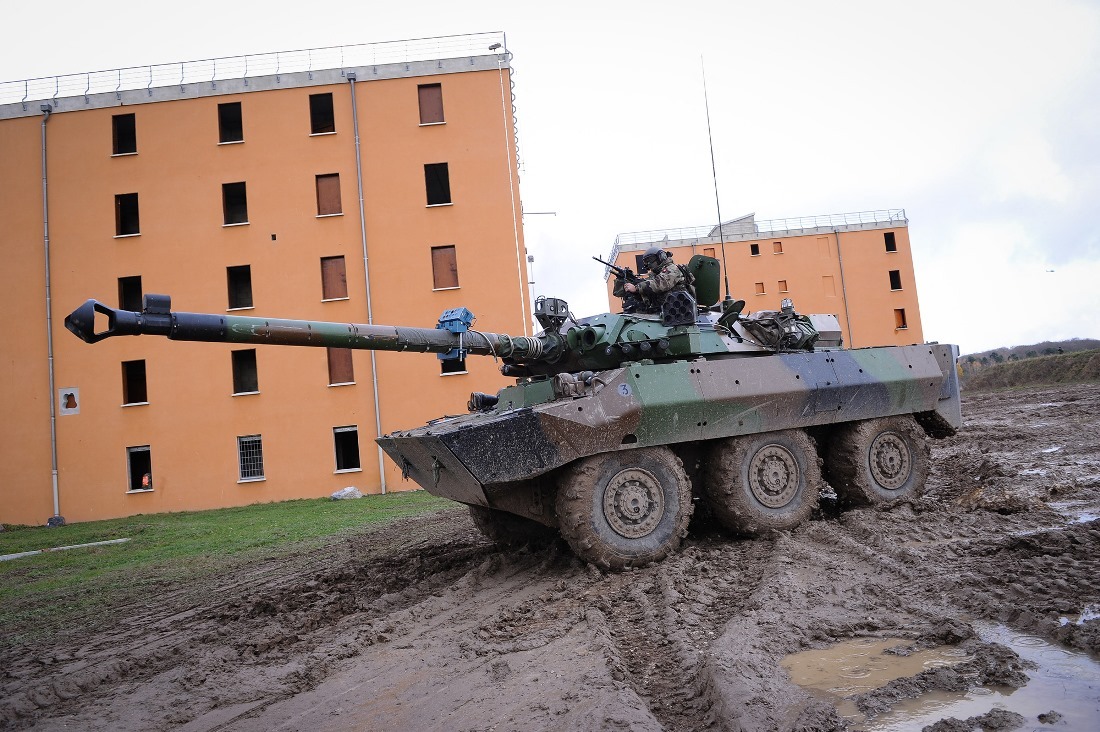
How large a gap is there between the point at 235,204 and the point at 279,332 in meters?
16.3

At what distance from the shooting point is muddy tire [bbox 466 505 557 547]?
8.32 metres

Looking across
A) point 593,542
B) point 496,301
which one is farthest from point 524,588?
point 496,301

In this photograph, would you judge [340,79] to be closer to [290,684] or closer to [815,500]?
[815,500]

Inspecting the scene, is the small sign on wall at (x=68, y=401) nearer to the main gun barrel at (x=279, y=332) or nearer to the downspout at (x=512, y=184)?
the downspout at (x=512, y=184)

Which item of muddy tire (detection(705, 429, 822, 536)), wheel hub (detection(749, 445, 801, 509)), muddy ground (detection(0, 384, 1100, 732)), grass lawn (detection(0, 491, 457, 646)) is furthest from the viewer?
grass lawn (detection(0, 491, 457, 646))

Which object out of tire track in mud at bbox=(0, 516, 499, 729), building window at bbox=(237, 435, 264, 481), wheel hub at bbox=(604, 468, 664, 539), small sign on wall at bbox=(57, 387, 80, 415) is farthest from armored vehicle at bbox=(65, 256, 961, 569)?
small sign on wall at bbox=(57, 387, 80, 415)

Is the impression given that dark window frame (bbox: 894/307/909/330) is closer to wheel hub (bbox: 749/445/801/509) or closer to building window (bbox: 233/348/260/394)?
building window (bbox: 233/348/260/394)

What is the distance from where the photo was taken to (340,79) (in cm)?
1998

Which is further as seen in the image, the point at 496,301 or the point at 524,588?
the point at 496,301

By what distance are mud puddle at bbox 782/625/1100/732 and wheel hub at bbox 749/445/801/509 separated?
3.10 m

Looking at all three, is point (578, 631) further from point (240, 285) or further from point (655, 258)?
point (240, 285)

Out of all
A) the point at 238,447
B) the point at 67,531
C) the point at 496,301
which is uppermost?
the point at 496,301

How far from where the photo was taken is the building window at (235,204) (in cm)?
2047

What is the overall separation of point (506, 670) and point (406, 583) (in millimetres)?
2936
